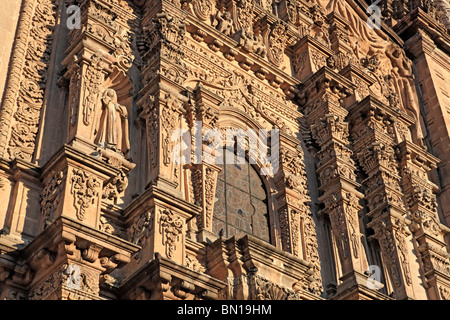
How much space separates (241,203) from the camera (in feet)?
49.9

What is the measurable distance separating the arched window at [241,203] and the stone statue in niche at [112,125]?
2237 millimetres

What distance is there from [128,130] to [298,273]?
150 inches

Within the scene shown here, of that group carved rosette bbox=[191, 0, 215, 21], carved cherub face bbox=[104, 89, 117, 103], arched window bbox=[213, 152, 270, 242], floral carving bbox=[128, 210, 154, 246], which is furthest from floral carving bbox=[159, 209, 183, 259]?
carved rosette bbox=[191, 0, 215, 21]

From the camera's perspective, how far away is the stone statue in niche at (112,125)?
12828mm

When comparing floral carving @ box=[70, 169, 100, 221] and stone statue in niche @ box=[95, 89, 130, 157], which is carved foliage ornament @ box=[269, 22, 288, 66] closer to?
stone statue in niche @ box=[95, 89, 130, 157]

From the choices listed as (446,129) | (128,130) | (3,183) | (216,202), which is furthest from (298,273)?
(446,129)

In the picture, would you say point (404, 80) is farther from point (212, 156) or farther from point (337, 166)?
point (212, 156)

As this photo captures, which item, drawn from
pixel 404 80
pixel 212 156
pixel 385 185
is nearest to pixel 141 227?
pixel 212 156

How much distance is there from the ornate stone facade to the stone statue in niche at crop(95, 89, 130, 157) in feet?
0.15

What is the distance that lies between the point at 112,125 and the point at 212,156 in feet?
7.80

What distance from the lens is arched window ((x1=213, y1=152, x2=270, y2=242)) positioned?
47.7 ft

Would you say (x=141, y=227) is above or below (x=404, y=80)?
below
